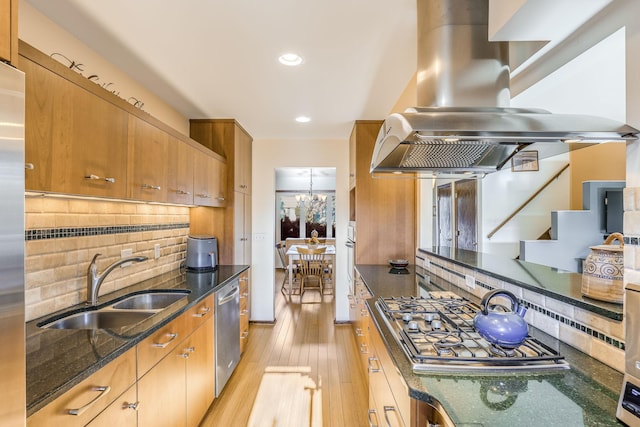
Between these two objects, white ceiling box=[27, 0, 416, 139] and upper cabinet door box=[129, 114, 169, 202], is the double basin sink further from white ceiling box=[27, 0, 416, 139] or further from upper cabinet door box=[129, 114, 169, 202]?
white ceiling box=[27, 0, 416, 139]

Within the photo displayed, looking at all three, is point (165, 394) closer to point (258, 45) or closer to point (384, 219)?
point (258, 45)

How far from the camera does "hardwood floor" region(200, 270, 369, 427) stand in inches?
93.4

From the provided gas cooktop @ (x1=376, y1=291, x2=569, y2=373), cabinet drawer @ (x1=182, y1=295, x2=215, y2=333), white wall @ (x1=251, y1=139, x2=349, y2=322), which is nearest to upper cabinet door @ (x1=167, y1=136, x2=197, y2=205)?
cabinet drawer @ (x1=182, y1=295, x2=215, y2=333)

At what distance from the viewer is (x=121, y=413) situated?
4.32ft

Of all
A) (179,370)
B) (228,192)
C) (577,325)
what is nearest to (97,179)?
(179,370)

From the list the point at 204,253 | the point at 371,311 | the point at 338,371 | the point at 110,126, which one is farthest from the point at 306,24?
the point at 338,371

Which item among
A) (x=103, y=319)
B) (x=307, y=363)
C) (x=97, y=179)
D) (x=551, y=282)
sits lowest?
(x=307, y=363)

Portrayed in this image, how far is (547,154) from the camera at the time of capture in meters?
1.69

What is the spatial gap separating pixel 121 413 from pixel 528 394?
1.51 meters

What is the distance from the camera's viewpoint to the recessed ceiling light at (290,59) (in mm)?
2111

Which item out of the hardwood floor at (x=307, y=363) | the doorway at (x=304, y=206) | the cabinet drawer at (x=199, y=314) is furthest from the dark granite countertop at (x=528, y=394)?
the doorway at (x=304, y=206)

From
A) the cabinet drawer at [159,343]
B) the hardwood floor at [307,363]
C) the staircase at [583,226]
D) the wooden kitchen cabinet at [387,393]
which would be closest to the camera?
the wooden kitchen cabinet at [387,393]

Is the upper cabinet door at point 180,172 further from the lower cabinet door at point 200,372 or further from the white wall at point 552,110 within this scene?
the white wall at point 552,110

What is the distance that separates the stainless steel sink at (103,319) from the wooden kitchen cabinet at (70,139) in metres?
0.68
